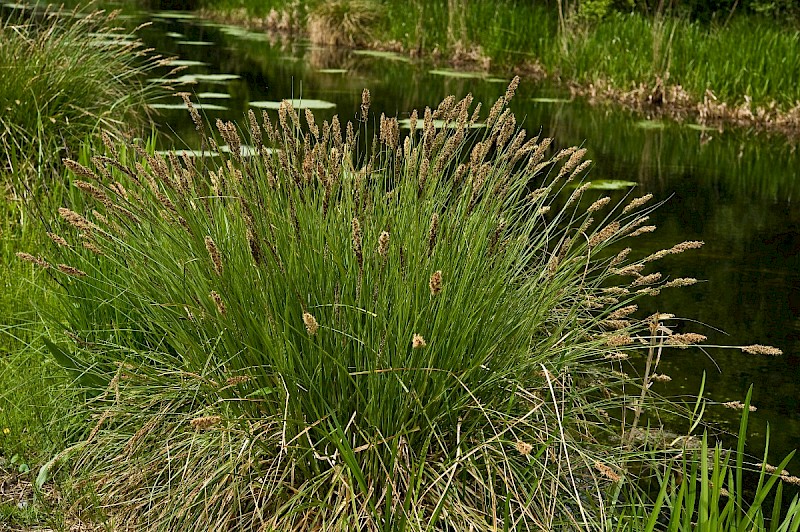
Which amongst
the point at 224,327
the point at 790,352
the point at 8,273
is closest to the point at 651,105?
the point at 790,352

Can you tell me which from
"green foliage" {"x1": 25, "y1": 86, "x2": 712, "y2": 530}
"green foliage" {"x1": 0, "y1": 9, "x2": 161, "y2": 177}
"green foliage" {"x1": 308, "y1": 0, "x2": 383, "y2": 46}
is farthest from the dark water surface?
"green foliage" {"x1": 0, "y1": 9, "x2": 161, "y2": 177}

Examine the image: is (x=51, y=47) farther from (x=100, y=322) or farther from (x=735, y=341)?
(x=735, y=341)

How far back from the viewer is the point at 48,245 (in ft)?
11.5

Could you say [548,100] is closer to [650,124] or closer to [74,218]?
[650,124]

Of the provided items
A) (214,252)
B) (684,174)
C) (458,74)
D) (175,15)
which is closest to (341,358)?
(214,252)

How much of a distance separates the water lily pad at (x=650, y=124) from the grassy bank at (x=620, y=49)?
22.7 inches

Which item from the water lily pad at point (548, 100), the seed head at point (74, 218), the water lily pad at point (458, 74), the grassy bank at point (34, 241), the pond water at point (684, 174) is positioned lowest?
the pond water at point (684, 174)

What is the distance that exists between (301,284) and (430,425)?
49 cm

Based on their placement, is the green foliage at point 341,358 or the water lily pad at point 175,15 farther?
the water lily pad at point 175,15

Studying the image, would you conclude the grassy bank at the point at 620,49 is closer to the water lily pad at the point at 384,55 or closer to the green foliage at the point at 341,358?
the water lily pad at the point at 384,55

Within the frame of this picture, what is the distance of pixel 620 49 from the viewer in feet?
37.4

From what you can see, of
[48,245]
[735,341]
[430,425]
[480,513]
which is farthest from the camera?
[735,341]

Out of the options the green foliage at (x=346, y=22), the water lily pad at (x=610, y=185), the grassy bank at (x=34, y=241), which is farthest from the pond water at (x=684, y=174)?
the grassy bank at (x=34, y=241)

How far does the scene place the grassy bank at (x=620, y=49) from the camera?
10195 millimetres
